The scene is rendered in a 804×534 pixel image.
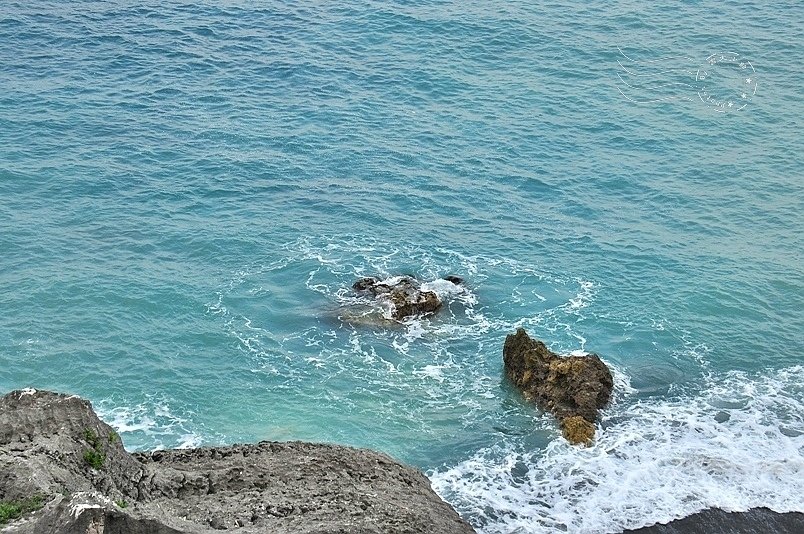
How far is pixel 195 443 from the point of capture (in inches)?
1513

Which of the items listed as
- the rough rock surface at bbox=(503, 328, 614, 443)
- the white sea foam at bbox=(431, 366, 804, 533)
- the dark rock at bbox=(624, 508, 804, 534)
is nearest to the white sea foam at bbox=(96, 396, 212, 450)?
the white sea foam at bbox=(431, 366, 804, 533)

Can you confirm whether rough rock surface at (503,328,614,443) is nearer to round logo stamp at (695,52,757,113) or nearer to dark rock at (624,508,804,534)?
dark rock at (624,508,804,534)

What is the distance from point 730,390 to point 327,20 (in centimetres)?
4398

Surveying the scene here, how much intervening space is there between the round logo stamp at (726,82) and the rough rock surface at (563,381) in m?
28.6

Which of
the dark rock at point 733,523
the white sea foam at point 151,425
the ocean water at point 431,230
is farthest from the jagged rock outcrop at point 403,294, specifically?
the dark rock at point 733,523

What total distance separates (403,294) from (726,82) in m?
31.6

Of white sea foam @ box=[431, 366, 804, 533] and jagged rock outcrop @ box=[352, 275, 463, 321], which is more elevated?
jagged rock outcrop @ box=[352, 275, 463, 321]

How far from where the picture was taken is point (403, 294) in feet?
153

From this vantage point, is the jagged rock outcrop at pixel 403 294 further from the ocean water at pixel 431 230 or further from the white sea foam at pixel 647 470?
the white sea foam at pixel 647 470

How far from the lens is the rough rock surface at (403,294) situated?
4603 cm

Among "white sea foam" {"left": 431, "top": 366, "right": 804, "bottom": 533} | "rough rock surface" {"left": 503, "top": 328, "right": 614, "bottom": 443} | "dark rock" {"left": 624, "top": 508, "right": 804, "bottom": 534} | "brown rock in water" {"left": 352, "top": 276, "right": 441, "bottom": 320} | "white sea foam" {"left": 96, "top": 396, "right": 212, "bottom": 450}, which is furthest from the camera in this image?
"brown rock in water" {"left": 352, "top": 276, "right": 441, "bottom": 320}

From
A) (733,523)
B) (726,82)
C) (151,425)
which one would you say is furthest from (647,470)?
(726,82)

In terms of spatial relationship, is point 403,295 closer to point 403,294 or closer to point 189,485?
point 403,294

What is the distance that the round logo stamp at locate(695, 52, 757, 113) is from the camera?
214 feet
